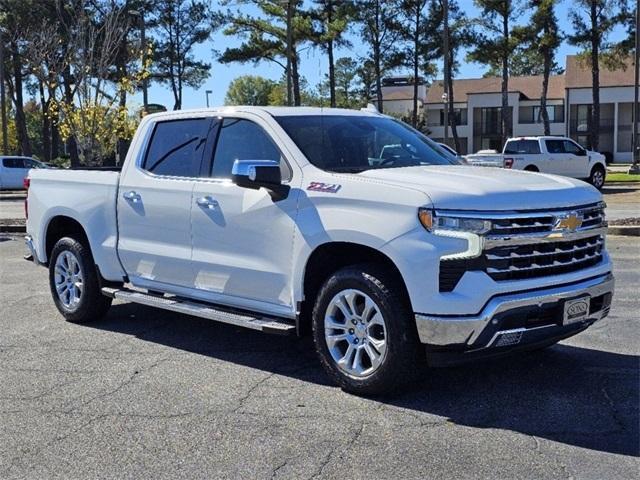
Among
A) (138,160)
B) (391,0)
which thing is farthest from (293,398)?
(391,0)

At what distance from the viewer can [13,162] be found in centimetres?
3167

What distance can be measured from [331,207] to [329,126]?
108 centimetres

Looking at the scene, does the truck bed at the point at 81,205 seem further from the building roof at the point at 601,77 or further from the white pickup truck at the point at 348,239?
the building roof at the point at 601,77

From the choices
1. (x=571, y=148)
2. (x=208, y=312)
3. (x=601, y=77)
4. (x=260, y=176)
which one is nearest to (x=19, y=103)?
(x=571, y=148)

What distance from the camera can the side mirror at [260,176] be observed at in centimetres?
521

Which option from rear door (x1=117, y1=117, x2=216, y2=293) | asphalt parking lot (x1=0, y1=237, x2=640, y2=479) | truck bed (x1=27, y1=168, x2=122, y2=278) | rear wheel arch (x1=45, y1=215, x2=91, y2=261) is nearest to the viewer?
asphalt parking lot (x1=0, y1=237, x2=640, y2=479)

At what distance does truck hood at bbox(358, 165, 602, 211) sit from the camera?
181 inches

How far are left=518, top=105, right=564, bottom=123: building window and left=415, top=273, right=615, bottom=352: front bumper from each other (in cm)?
6304

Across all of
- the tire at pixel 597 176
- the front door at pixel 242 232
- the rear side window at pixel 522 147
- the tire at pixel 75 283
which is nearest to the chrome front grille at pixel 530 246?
the front door at pixel 242 232

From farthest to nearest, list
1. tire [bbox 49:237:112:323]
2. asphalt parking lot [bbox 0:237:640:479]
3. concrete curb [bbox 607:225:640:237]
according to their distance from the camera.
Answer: concrete curb [bbox 607:225:640:237]
tire [bbox 49:237:112:323]
asphalt parking lot [bbox 0:237:640:479]

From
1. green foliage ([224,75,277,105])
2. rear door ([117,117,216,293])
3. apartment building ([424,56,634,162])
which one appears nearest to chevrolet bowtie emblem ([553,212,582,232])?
rear door ([117,117,216,293])

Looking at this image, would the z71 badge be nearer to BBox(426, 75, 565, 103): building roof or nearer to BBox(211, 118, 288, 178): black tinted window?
BBox(211, 118, 288, 178): black tinted window

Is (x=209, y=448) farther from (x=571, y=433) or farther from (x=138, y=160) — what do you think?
(x=138, y=160)

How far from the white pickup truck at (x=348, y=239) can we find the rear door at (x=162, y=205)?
16 mm
